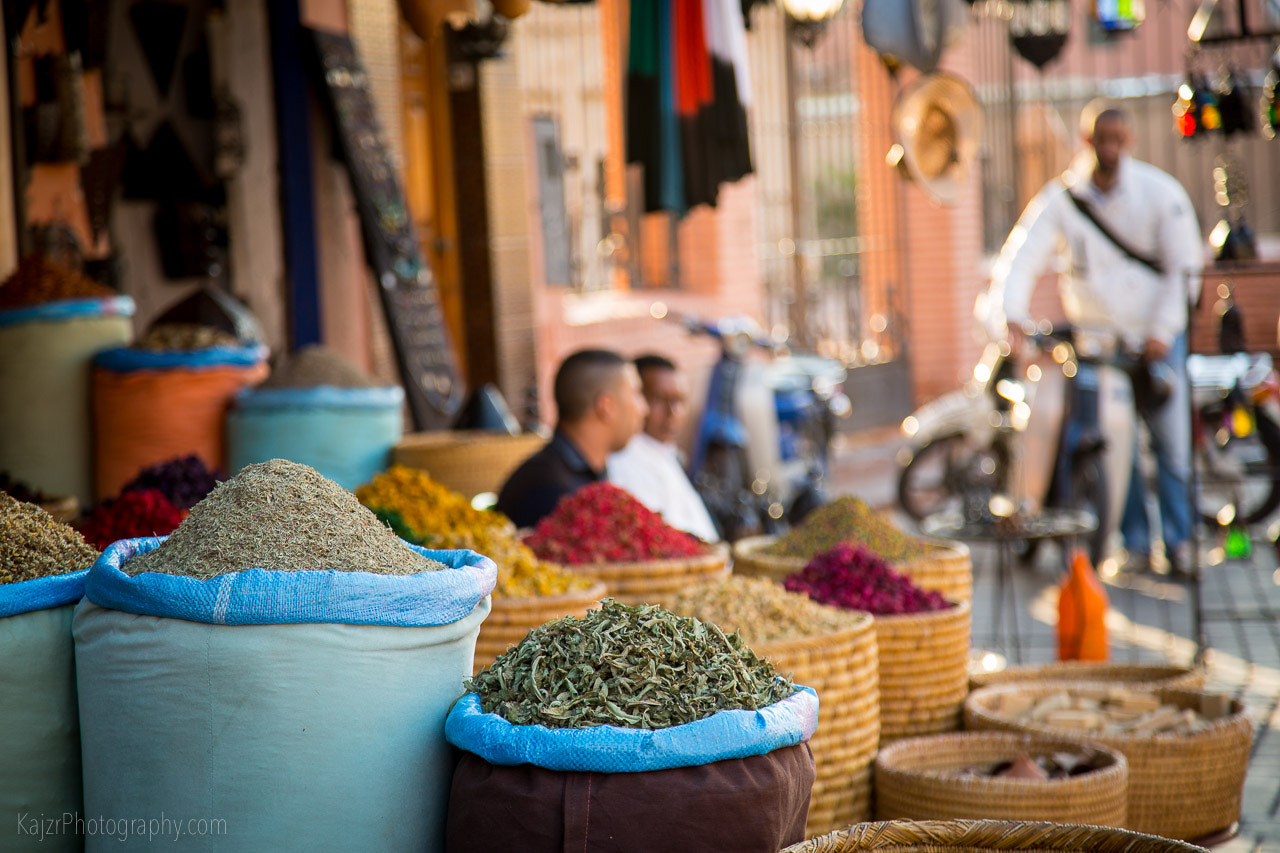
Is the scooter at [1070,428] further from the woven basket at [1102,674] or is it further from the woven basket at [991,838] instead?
the woven basket at [991,838]

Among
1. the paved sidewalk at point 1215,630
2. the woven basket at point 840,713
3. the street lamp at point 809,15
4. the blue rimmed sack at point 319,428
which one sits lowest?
the paved sidewalk at point 1215,630

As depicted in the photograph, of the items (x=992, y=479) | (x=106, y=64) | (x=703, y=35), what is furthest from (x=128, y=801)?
(x=992, y=479)

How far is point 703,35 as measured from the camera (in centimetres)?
547

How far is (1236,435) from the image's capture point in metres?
5.21

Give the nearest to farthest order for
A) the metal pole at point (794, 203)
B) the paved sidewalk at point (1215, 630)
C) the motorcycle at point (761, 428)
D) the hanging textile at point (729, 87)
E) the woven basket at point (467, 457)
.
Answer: the paved sidewalk at point (1215, 630) < the woven basket at point (467, 457) < the hanging textile at point (729, 87) < the motorcycle at point (761, 428) < the metal pole at point (794, 203)

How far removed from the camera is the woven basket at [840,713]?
2.96 m

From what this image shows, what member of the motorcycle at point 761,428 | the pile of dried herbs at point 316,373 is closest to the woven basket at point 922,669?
the pile of dried herbs at point 316,373

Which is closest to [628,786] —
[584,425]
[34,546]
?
[34,546]

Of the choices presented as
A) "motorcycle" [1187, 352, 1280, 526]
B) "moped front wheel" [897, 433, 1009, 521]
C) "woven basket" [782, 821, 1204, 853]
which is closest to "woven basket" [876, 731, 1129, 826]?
"woven basket" [782, 821, 1204, 853]

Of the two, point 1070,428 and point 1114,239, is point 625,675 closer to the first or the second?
point 1070,428

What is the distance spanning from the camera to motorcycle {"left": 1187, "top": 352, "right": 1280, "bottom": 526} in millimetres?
5250

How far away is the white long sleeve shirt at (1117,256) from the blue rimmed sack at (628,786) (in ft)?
16.1

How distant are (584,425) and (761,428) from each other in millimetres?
2578

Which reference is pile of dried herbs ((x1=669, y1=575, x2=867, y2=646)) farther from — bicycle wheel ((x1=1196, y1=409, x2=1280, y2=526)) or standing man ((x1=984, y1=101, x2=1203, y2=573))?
bicycle wheel ((x1=1196, y1=409, x2=1280, y2=526))
